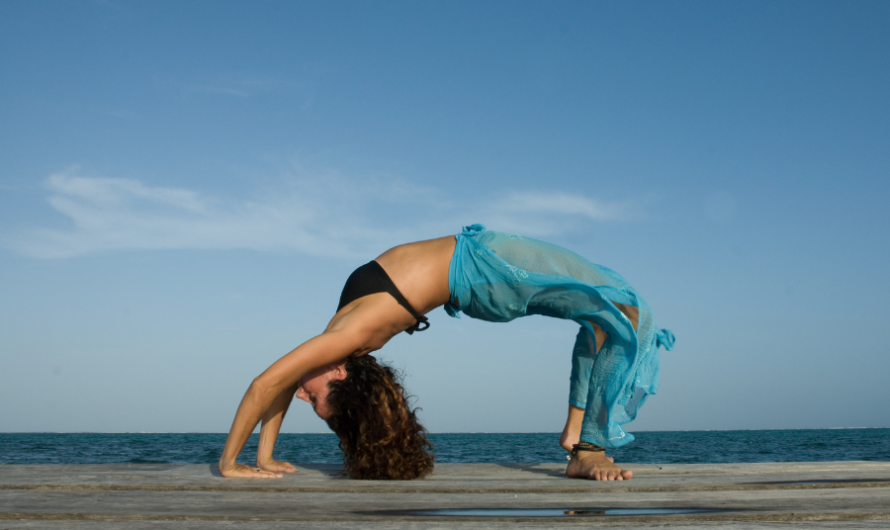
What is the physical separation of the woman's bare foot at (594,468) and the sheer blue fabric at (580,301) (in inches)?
5.0

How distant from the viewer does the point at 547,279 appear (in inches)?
130

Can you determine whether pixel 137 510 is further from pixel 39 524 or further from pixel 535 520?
pixel 535 520

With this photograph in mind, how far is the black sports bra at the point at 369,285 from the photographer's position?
3.14 meters

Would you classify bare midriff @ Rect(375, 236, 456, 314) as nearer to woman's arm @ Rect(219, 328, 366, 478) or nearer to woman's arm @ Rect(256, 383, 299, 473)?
woman's arm @ Rect(219, 328, 366, 478)

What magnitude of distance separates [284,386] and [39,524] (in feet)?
4.80

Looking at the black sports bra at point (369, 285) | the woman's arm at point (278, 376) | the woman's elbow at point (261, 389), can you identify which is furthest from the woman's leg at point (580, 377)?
the woman's elbow at point (261, 389)

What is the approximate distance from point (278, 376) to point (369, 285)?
0.61 metres

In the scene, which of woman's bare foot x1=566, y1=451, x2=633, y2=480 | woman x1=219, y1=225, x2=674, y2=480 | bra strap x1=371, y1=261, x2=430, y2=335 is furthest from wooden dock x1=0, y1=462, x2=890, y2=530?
bra strap x1=371, y1=261, x2=430, y2=335

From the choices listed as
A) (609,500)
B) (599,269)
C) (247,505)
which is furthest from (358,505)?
(599,269)

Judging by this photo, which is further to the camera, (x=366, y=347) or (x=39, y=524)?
(x=366, y=347)

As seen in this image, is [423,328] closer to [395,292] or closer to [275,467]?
[395,292]

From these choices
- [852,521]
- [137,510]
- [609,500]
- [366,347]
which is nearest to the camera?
[852,521]

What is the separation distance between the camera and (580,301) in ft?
10.9

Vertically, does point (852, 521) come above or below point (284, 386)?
below
